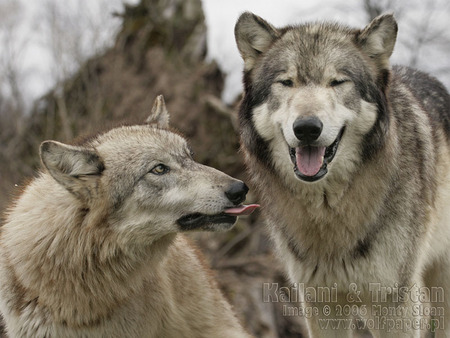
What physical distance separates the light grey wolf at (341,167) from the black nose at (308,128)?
27 mm

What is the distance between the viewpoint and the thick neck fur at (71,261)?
388 cm

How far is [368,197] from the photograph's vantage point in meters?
4.08

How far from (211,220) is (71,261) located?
1071 millimetres

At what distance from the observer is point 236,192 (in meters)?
3.81

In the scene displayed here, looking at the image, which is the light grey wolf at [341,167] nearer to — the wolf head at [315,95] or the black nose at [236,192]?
the wolf head at [315,95]

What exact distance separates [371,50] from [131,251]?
2.41 metres

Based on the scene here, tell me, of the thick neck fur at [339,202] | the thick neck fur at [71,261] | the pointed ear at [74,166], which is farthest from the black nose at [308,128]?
the pointed ear at [74,166]

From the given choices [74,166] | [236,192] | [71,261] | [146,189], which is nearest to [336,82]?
[236,192]

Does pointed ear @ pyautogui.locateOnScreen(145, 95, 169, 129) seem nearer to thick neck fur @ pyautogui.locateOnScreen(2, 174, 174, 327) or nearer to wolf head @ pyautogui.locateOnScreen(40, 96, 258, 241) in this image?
wolf head @ pyautogui.locateOnScreen(40, 96, 258, 241)

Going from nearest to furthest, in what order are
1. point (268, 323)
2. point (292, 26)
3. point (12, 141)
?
point (292, 26), point (268, 323), point (12, 141)

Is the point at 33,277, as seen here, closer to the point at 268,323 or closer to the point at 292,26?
the point at 292,26

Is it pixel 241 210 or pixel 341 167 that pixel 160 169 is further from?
pixel 341 167

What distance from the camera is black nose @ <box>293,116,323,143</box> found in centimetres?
352

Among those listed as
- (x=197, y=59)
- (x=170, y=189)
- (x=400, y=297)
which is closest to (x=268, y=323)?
(x=400, y=297)
